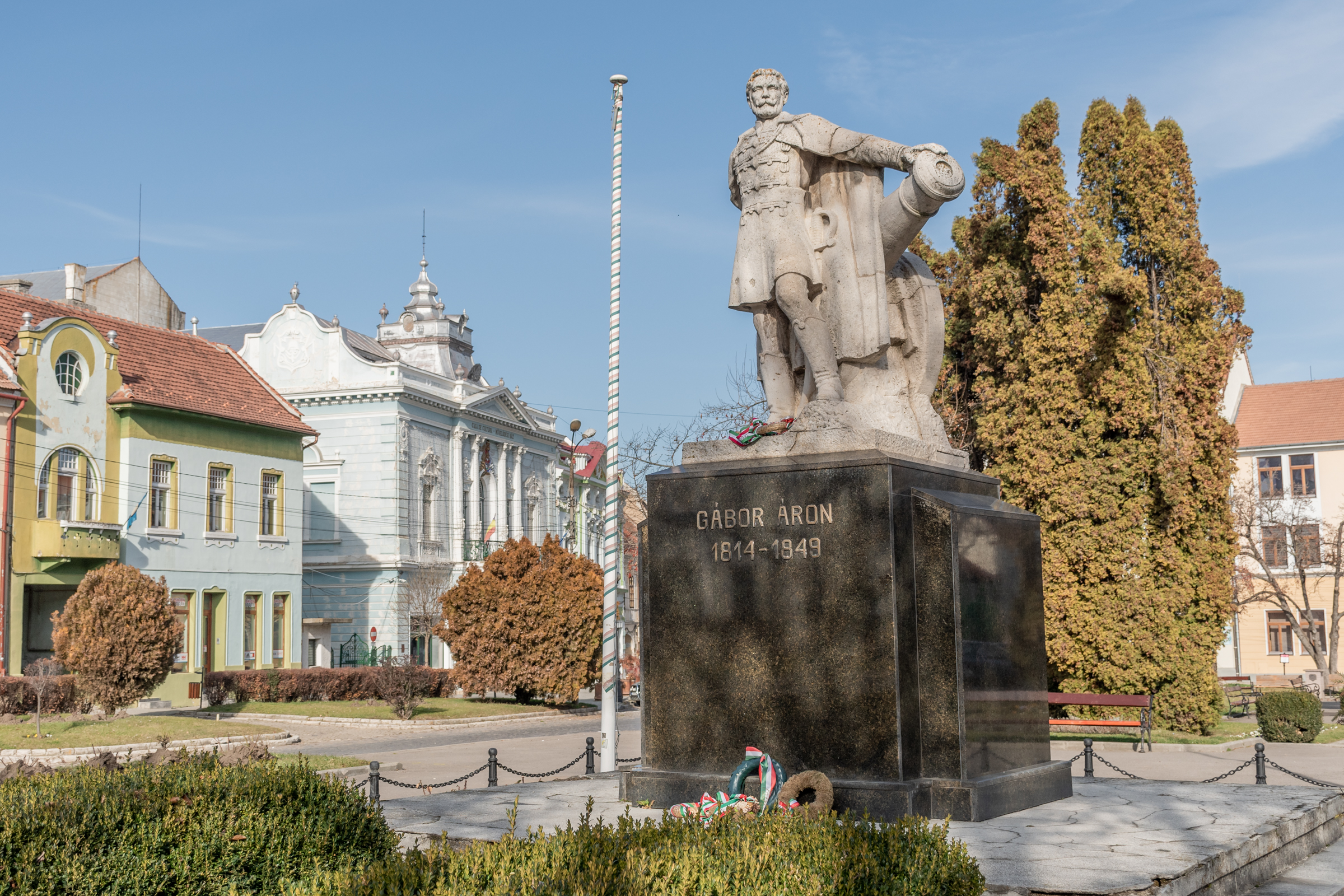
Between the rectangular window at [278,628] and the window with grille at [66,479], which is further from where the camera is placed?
the rectangular window at [278,628]

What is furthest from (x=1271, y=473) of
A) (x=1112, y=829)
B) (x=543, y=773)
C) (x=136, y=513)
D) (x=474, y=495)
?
(x=1112, y=829)

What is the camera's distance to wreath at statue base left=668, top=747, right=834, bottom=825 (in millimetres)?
6344

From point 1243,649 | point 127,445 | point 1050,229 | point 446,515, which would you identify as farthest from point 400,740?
point 1243,649

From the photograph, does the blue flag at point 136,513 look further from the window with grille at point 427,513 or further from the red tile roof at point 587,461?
the red tile roof at point 587,461

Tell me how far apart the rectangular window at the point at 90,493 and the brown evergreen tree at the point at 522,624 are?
936cm

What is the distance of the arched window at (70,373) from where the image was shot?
32094 mm

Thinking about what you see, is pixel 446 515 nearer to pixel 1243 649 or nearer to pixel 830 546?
pixel 1243 649

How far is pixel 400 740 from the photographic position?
84.6 ft

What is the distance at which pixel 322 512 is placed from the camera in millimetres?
49688

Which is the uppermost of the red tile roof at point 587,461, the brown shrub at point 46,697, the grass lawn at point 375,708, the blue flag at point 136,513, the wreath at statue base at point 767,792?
the red tile roof at point 587,461

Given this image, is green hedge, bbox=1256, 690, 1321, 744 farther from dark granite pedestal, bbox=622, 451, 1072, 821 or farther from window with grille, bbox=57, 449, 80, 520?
window with grille, bbox=57, 449, 80, 520

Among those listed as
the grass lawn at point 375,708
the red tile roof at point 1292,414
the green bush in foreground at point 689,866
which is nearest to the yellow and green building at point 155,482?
the grass lawn at point 375,708

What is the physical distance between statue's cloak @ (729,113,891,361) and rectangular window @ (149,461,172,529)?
30.4 metres

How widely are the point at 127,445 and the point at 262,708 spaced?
338 inches
